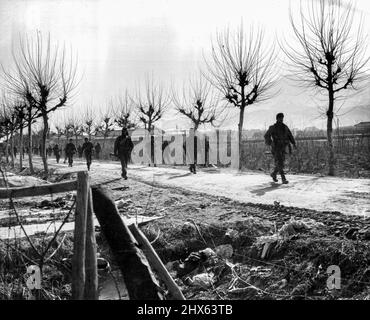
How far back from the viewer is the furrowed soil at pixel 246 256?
12.6 feet

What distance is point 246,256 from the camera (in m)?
4.87

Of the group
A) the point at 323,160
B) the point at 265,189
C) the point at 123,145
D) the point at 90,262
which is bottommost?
the point at 265,189

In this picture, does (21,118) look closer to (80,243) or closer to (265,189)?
(265,189)

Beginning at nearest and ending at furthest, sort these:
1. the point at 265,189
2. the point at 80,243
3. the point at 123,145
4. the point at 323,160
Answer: the point at 80,243 → the point at 265,189 → the point at 123,145 → the point at 323,160

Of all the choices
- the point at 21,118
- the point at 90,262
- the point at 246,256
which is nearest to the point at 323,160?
the point at 246,256

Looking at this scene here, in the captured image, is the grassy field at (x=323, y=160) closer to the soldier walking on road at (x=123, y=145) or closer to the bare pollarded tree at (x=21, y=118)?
the soldier walking on road at (x=123, y=145)

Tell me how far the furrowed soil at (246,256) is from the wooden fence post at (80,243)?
0.79 m

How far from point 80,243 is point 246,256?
2.71m

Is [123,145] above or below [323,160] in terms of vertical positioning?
above

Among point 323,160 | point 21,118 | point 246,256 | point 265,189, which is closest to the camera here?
point 246,256

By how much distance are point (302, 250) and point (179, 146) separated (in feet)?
70.5

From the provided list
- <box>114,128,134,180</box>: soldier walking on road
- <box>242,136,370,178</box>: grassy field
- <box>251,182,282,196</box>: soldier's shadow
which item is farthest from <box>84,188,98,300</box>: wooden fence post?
<box>242,136,370,178</box>: grassy field
